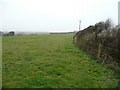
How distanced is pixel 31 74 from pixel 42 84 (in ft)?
5.07

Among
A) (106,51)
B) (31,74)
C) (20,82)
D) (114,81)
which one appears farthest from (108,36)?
(20,82)

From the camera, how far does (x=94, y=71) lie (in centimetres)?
902

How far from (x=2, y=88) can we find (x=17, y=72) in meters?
2.17

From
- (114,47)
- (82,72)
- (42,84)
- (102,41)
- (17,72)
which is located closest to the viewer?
(42,84)

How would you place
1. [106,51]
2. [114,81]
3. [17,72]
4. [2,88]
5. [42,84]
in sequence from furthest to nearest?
[106,51] → [17,72] → [114,81] → [42,84] → [2,88]

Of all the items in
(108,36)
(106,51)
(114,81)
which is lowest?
(114,81)

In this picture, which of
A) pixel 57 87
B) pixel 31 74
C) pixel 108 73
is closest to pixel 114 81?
pixel 108 73

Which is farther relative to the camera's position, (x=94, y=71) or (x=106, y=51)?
(x=106, y=51)

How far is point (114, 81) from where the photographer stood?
743 cm

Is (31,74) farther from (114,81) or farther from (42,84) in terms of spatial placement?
(114,81)

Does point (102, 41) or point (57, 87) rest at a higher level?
point (102, 41)

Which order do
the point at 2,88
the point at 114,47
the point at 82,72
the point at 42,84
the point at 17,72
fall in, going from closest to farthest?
the point at 2,88 < the point at 42,84 < the point at 17,72 < the point at 82,72 < the point at 114,47

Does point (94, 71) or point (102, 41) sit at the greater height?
point (102, 41)

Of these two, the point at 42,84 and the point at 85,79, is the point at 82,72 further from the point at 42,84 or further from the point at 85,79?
the point at 42,84
